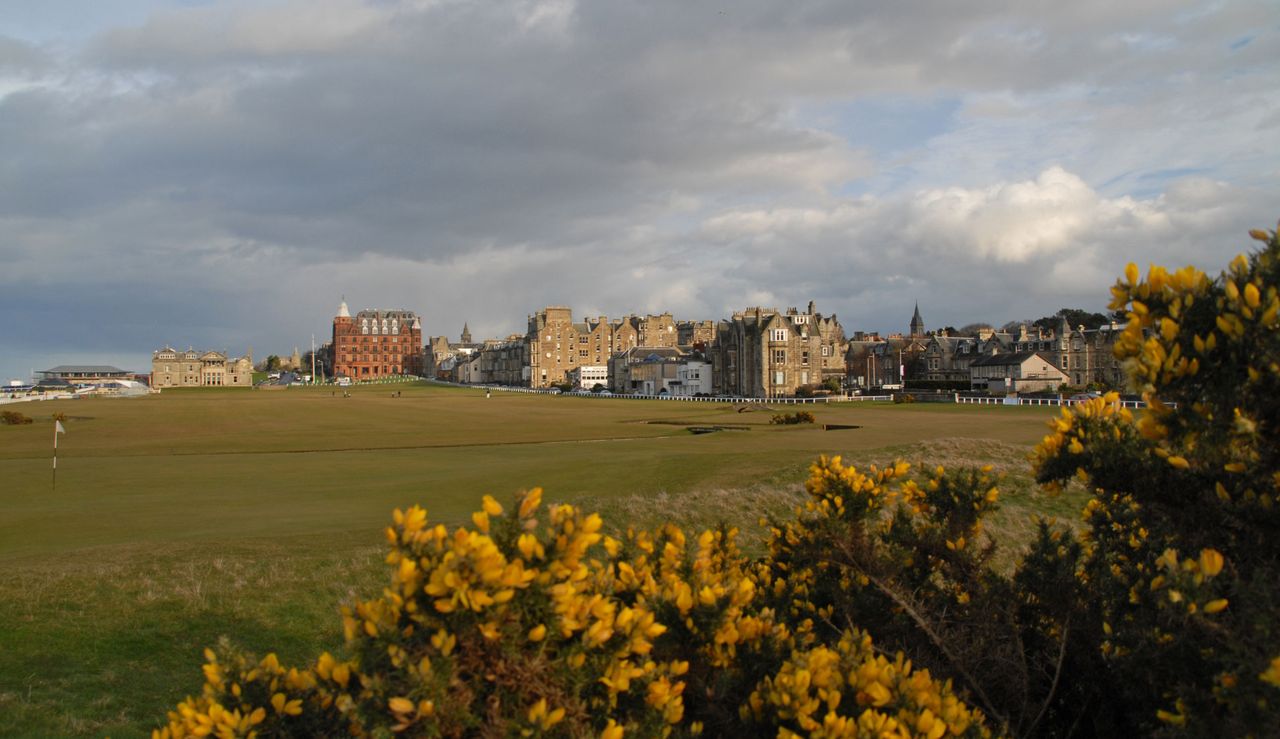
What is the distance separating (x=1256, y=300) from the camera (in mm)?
4012

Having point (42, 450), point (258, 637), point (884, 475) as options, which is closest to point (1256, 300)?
point (884, 475)

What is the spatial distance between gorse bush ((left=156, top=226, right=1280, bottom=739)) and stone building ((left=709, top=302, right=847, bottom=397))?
10514 centimetres

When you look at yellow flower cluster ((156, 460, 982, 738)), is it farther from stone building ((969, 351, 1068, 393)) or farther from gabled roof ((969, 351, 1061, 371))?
gabled roof ((969, 351, 1061, 371))

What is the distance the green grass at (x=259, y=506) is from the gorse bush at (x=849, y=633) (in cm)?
616

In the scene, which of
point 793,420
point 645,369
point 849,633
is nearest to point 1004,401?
point 793,420

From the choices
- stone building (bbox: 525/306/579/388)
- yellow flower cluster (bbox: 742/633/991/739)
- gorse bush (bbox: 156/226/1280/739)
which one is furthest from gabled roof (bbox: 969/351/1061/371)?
yellow flower cluster (bbox: 742/633/991/739)

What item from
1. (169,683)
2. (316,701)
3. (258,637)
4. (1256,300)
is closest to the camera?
(1256,300)

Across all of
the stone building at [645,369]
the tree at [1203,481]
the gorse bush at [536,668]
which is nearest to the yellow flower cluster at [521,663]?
the gorse bush at [536,668]

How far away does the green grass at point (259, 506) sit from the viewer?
34.9ft

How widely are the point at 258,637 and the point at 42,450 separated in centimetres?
4251

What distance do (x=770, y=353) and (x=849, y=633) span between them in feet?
349

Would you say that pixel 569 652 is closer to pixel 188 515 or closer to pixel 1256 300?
pixel 1256 300

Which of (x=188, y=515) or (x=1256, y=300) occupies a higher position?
(x=1256, y=300)

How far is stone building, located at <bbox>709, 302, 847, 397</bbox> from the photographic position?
110312mm
